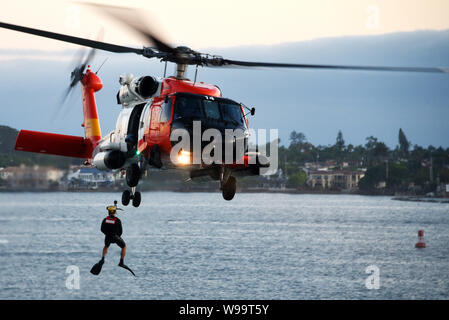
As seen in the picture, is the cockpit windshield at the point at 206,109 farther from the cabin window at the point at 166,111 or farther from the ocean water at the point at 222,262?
the ocean water at the point at 222,262

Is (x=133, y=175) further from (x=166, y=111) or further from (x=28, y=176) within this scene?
(x=28, y=176)

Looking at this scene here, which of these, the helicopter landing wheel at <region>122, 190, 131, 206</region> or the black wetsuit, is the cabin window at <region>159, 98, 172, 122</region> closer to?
the helicopter landing wheel at <region>122, 190, 131, 206</region>

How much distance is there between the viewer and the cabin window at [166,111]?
53.0 ft

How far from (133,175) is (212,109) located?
10.5 feet

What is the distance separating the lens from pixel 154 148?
54.1 feet

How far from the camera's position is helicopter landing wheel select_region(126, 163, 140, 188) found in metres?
17.6

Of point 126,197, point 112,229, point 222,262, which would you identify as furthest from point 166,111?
point 222,262

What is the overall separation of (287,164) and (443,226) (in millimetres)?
51284

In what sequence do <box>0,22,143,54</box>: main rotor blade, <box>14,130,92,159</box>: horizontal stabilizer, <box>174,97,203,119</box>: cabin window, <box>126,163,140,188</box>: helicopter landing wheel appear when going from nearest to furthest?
<box>0,22,143,54</box>: main rotor blade
<box>174,97,203,119</box>: cabin window
<box>126,163,140,188</box>: helicopter landing wheel
<box>14,130,92,159</box>: horizontal stabilizer

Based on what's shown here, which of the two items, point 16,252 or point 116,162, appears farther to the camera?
point 16,252

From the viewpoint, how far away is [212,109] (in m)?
16.3

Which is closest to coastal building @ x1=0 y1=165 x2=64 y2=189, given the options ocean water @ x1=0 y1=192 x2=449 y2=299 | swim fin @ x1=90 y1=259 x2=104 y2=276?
swim fin @ x1=90 y1=259 x2=104 y2=276

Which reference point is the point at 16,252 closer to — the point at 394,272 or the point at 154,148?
the point at 394,272
